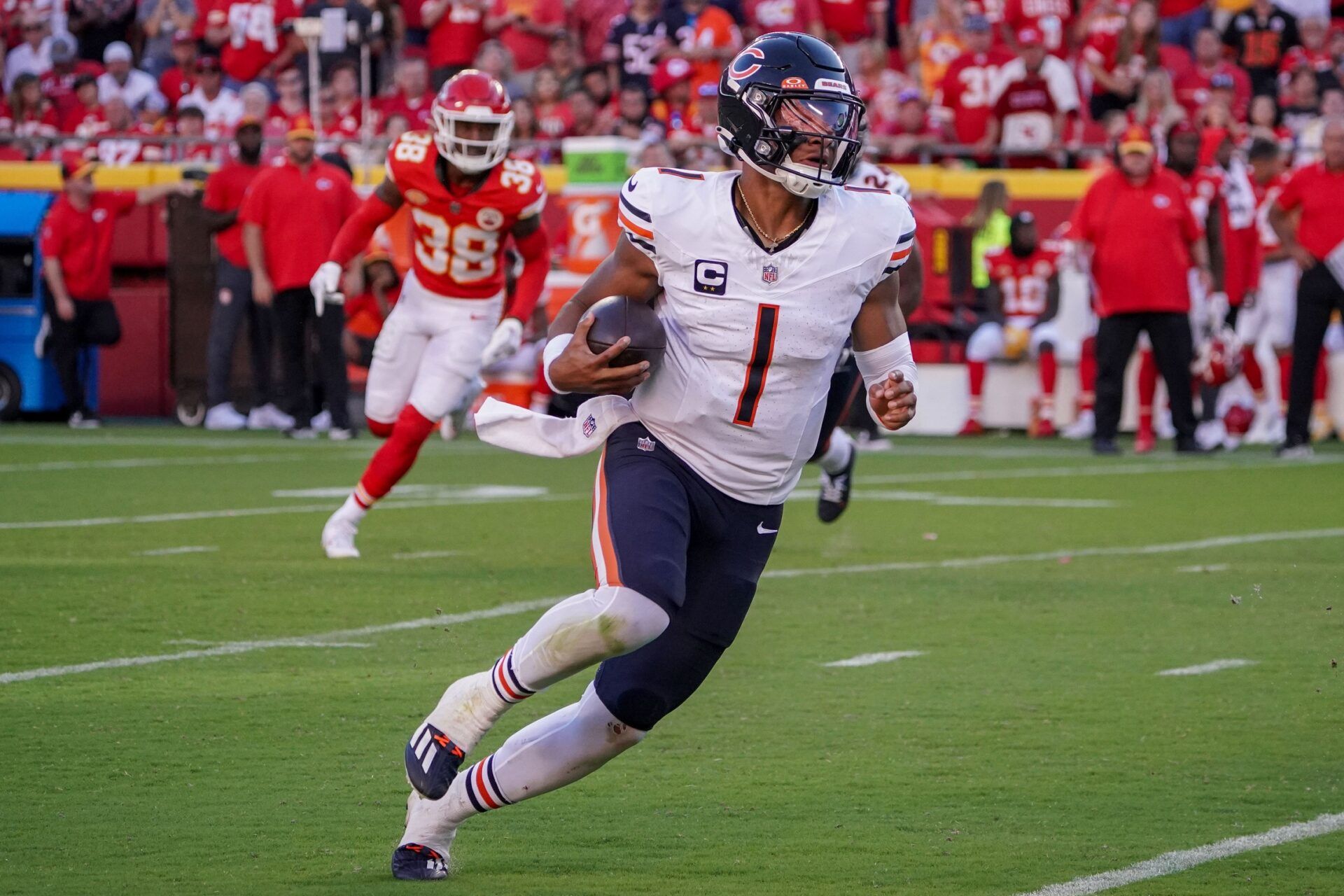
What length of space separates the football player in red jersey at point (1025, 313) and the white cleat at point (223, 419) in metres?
5.31

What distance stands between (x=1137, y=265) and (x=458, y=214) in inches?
235

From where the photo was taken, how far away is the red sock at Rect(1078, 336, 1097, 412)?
48.3 feet

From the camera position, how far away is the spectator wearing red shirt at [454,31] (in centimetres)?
1758

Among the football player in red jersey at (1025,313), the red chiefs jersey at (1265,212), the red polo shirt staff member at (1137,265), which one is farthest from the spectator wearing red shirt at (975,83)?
the red polo shirt staff member at (1137,265)

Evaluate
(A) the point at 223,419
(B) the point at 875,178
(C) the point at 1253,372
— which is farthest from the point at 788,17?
(B) the point at 875,178

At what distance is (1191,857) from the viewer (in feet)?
13.0

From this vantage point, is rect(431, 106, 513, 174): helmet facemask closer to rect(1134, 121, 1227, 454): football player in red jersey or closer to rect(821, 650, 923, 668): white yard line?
rect(821, 650, 923, 668): white yard line

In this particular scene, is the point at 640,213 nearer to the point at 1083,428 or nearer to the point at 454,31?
the point at 1083,428

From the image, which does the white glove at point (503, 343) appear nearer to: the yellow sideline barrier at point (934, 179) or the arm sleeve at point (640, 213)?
the arm sleeve at point (640, 213)

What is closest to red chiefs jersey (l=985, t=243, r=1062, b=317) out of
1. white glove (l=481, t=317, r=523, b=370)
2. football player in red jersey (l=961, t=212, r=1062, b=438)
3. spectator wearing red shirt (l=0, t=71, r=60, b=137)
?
football player in red jersey (l=961, t=212, r=1062, b=438)

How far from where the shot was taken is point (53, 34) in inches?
750

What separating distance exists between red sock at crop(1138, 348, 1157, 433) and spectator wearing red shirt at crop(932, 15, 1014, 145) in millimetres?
2645

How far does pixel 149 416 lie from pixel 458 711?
44.4 feet

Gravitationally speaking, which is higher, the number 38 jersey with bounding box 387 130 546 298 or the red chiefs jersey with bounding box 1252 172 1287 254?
the number 38 jersey with bounding box 387 130 546 298
